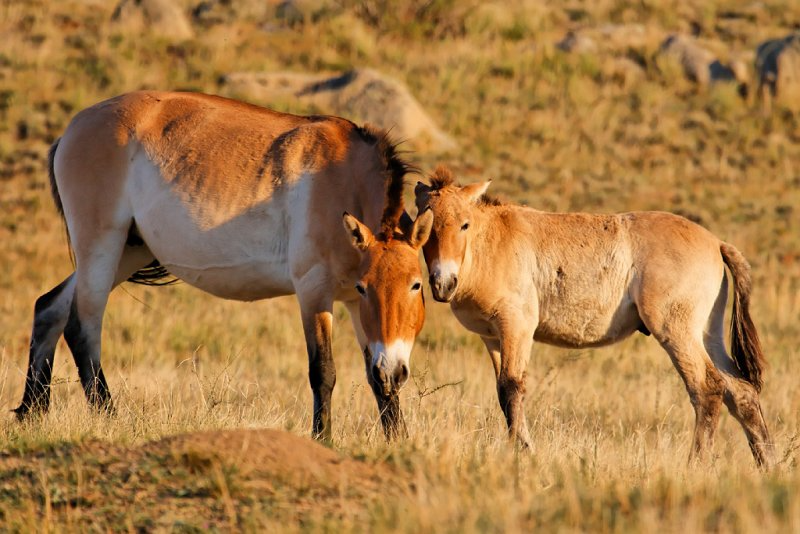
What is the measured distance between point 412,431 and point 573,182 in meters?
13.4

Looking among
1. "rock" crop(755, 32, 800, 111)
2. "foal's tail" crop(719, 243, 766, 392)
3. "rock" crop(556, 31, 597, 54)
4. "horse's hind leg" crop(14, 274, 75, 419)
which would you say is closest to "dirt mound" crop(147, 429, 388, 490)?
"horse's hind leg" crop(14, 274, 75, 419)

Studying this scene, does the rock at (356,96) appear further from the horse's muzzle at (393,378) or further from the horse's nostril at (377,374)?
the horse's muzzle at (393,378)

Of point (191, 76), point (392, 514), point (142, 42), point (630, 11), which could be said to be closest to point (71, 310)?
point (392, 514)

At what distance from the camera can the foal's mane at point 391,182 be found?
7967 mm

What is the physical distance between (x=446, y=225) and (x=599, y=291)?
1.40 meters

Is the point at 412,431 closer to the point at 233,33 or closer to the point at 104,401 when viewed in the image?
the point at 104,401

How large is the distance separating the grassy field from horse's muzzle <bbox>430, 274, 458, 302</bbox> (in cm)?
90

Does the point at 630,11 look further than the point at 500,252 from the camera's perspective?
Yes

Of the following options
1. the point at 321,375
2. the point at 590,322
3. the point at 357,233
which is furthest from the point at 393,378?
the point at 590,322

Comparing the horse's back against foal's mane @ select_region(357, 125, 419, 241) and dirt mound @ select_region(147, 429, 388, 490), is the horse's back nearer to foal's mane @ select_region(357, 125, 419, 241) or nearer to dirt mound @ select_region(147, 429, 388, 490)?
foal's mane @ select_region(357, 125, 419, 241)

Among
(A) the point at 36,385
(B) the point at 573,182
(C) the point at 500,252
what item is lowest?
(B) the point at 573,182

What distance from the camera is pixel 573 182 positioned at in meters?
20.9

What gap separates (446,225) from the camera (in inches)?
320

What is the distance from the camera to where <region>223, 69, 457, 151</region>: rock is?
21.3 meters
